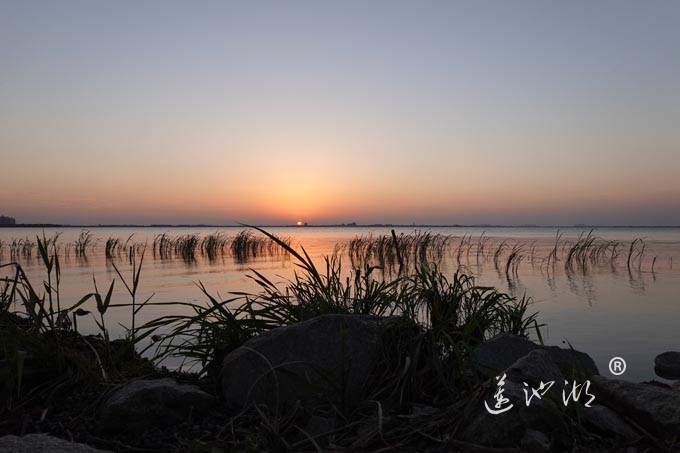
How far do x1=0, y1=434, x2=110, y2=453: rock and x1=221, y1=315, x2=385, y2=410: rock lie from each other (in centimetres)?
106

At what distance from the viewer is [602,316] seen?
10656 mm

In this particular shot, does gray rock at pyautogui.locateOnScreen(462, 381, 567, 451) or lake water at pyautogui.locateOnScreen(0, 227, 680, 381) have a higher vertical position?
gray rock at pyautogui.locateOnScreen(462, 381, 567, 451)

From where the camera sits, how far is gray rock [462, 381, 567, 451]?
2.55 metres

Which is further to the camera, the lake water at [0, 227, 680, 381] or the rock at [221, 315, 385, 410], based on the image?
the lake water at [0, 227, 680, 381]

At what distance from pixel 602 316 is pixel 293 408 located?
957 cm

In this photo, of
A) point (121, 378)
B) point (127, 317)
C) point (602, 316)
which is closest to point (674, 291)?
point (602, 316)

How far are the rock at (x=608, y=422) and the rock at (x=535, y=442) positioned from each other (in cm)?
49

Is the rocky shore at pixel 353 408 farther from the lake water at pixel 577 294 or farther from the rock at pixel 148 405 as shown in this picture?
the lake water at pixel 577 294

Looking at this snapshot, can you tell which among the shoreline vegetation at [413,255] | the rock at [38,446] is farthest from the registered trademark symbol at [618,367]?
the shoreline vegetation at [413,255]

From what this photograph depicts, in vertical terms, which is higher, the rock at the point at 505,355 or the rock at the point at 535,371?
the rock at the point at 535,371

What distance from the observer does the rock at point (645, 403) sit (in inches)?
107

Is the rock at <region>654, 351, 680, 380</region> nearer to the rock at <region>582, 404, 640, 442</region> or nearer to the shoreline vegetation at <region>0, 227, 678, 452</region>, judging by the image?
the shoreline vegetation at <region>0, 227, 678, 452</region>

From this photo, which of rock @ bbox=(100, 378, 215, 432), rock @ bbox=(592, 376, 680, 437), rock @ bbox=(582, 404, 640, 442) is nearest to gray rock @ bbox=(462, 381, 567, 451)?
rock @ bbox=(582, 404, 640, 442)

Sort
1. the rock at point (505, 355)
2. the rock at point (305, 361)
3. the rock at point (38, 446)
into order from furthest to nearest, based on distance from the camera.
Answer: the rock at point (505, 355) → the rock at point (305, 361) → the rock at point (38, 446)
